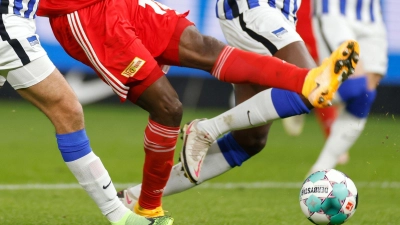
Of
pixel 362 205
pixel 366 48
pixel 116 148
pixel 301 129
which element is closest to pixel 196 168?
pixel 362 205

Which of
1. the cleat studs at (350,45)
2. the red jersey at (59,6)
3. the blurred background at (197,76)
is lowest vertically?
the blurred background at (197,76)

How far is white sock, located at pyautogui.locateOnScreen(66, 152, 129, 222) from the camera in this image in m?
3.77

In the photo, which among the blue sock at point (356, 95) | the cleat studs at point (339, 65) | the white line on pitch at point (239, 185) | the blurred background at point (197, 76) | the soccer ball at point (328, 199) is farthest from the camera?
the blurred background at point (197, 76)

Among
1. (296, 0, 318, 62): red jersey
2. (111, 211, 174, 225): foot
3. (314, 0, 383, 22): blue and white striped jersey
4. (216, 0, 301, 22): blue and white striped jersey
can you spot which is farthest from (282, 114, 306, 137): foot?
(111, 211, 174, 225): foot

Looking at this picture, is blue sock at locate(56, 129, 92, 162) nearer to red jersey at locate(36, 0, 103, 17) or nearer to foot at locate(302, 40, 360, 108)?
red jersey at locate(36, 0, 103, 17)

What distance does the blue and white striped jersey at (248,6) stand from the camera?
4645mm

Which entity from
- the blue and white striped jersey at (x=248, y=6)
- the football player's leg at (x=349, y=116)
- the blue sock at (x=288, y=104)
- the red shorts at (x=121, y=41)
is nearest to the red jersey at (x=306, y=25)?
the football player's leg at (x=349, y=116)

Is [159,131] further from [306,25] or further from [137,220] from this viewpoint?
[306,25]

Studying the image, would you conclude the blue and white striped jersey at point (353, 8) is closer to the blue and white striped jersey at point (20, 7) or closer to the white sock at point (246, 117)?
the white sock at point (246, 117)

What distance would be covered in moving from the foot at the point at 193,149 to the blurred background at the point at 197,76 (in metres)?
6.09

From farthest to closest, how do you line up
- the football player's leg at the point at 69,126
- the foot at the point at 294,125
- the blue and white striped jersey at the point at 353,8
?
1. the foot at the point at 294,125
2. the blue and white striped jersey at the point at 353,8
3. the football player's leg at the point at 69,126

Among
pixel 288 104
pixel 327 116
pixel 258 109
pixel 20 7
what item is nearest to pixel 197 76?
pixel 327 116

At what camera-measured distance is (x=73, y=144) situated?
3738 mm

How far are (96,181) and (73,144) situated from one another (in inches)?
8.5
